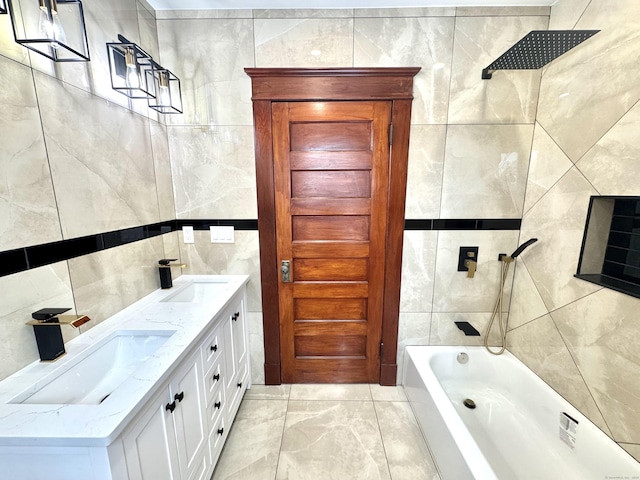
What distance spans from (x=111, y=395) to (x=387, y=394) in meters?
1.79

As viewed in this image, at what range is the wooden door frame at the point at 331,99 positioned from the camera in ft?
5.36

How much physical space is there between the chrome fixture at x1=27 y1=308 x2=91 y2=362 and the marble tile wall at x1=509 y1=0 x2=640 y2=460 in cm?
229

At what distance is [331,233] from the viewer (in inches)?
71.8

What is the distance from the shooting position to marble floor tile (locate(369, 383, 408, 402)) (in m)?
1.89

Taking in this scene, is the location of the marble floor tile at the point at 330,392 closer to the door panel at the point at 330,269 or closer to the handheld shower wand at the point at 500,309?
the door panel at the point at 330,269

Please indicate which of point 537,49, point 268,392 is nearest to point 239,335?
point 268,392

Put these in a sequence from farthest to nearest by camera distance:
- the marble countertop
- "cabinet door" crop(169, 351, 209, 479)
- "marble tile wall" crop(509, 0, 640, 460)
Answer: "marble tile wall" crop(509, 0, 640, 460) → "cabinet door" crop(169, 351, 209, 479) → the marble countertop

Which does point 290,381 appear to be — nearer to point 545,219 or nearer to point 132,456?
point 132,456

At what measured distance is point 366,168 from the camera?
5.70 feet

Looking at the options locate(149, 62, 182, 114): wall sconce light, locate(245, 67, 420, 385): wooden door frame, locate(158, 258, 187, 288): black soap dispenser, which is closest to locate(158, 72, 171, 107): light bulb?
locate(149, 62, 182, 114): wall sconce light

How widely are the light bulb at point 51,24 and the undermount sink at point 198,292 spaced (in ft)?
4.01

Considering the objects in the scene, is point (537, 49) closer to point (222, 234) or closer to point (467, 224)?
point (467, 224)

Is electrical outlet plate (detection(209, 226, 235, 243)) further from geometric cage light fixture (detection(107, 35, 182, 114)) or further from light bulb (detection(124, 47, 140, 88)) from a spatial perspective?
light bulb (detection(124, 47, 140, 88))

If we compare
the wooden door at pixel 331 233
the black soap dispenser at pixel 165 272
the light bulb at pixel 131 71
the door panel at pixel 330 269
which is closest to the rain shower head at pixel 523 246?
the wooden door at pixel 331 233
